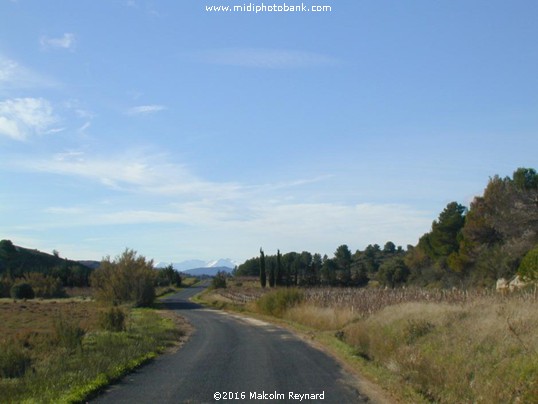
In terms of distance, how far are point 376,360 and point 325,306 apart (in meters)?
17.0

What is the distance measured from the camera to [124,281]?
61375 mm

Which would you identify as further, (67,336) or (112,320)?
(112,320)

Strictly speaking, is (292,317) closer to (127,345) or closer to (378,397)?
(127,345)

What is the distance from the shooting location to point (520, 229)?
39438 mm

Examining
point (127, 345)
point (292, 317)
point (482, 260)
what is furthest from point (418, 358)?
point (482, 260)

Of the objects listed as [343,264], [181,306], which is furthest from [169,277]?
[181,306]

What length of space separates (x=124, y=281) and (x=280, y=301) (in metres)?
22.3

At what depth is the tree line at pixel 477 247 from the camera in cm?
3838

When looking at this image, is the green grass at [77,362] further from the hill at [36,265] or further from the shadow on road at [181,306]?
the hill at [36,265]

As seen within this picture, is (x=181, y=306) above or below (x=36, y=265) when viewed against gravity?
below

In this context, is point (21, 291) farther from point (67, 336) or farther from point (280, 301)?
point (67, 336)

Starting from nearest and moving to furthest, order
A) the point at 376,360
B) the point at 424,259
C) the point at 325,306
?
the point at 376,360, the point at 325,306, the point at 424,259

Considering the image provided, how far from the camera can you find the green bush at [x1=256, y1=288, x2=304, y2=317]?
4388 cm

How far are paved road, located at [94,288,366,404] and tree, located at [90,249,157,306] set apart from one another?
3900cm
